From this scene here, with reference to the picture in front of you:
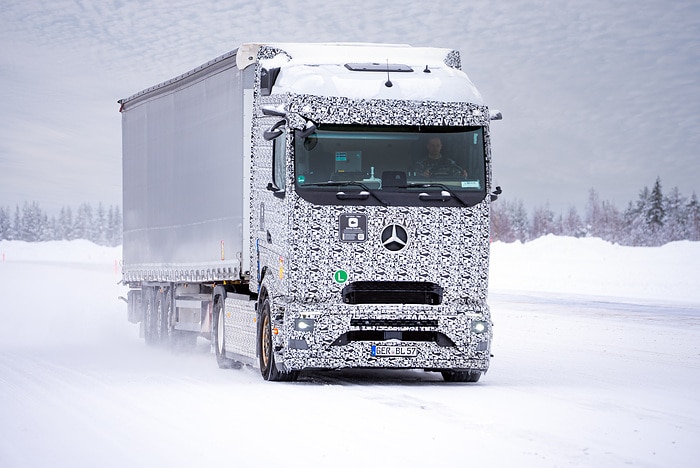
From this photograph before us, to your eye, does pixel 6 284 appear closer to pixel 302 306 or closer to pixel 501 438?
pixel 302 306

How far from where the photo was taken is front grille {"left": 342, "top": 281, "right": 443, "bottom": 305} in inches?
496

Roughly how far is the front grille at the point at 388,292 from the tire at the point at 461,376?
44.8 inches

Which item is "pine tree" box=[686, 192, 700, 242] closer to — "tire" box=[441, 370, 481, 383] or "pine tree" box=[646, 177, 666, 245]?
"pine tree" box=[646, 177, 666, 245]

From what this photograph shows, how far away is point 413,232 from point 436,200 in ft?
1.37

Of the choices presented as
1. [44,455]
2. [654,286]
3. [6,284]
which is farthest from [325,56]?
[6,284]

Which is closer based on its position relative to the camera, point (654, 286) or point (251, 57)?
point (251, 57)

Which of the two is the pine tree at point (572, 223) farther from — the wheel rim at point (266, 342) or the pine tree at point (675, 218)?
the wheel rim at point (266, 342)

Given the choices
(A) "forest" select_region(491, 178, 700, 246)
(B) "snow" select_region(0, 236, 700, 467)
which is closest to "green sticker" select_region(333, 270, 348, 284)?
(B) "snow" select_region(0, 236, 700, 467)

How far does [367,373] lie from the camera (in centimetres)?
1506

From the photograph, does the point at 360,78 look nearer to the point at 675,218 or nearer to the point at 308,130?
the point at 308,130

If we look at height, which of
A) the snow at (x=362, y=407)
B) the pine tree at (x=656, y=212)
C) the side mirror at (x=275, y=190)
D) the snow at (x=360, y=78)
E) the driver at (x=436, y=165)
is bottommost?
the snow at (x=362, y=407)

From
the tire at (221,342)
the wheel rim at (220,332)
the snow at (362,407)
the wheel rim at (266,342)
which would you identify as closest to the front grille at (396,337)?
the snow at (362,407)

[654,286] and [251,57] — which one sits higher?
[251,57]

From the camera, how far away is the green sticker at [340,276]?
493 inches
